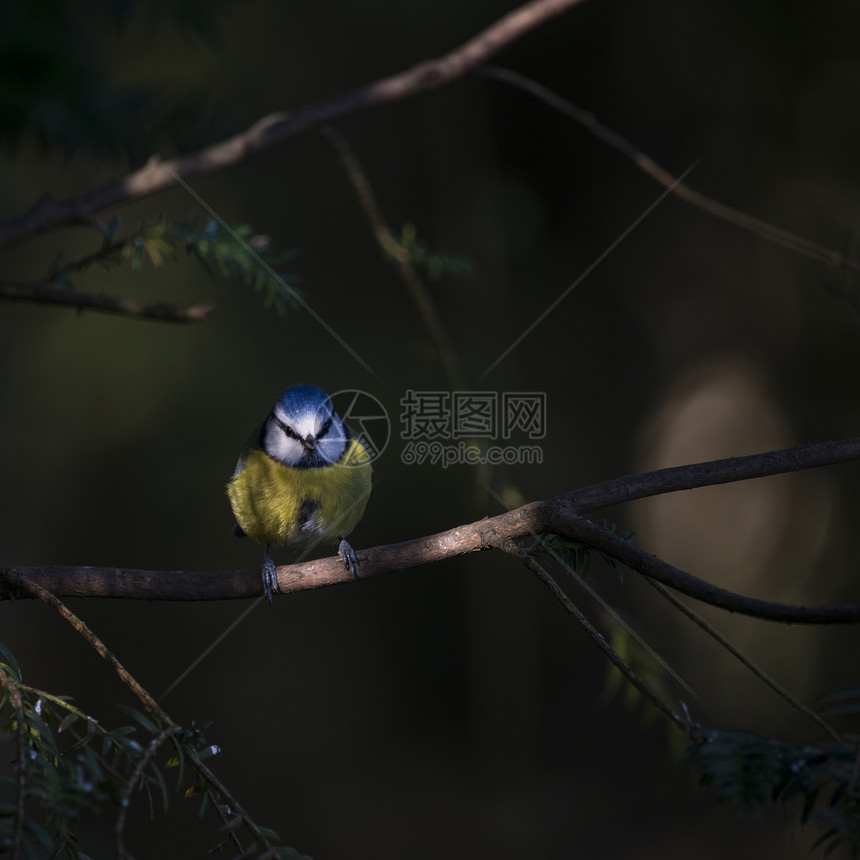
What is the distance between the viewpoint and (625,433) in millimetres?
2979

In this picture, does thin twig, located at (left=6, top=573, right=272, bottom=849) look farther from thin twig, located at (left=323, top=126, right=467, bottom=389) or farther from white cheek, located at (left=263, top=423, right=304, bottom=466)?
white cheek, located at (left=263, top=423, right=304, bottom=466)

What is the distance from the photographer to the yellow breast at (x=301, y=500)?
1869 millimetres

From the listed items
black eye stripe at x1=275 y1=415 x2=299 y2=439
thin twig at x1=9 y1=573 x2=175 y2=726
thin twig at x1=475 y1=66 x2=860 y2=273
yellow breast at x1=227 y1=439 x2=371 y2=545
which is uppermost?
thin twig at x1=475 y1=66 x2=860 y2=273

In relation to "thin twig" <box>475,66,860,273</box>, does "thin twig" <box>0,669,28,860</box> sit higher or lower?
lower

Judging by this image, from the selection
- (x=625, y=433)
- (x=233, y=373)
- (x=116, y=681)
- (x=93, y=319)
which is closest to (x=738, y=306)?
(x=625, y=433)

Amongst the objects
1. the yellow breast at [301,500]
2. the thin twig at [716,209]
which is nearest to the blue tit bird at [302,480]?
the yellow breast at [301,500]

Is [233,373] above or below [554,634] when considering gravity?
above

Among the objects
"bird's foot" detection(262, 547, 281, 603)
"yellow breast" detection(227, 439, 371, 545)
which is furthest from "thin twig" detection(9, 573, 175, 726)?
"yellow breast" detection(227, 439, 371, 545)

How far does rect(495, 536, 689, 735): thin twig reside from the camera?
0.68 m

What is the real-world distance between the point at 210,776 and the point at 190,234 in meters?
0.76

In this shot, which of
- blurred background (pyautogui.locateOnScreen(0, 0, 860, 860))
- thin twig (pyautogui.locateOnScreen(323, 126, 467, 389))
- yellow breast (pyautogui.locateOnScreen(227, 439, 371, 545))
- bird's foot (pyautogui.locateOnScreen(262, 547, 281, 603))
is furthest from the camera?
blurred background (pyautogui.locateOnScreen(0, 0, 860, 860))

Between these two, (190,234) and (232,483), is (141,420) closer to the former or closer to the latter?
(232,483)

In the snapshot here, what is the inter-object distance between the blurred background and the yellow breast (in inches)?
18.2

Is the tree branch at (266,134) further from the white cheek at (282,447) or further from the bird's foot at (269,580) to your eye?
the white cheek at (282,447)
